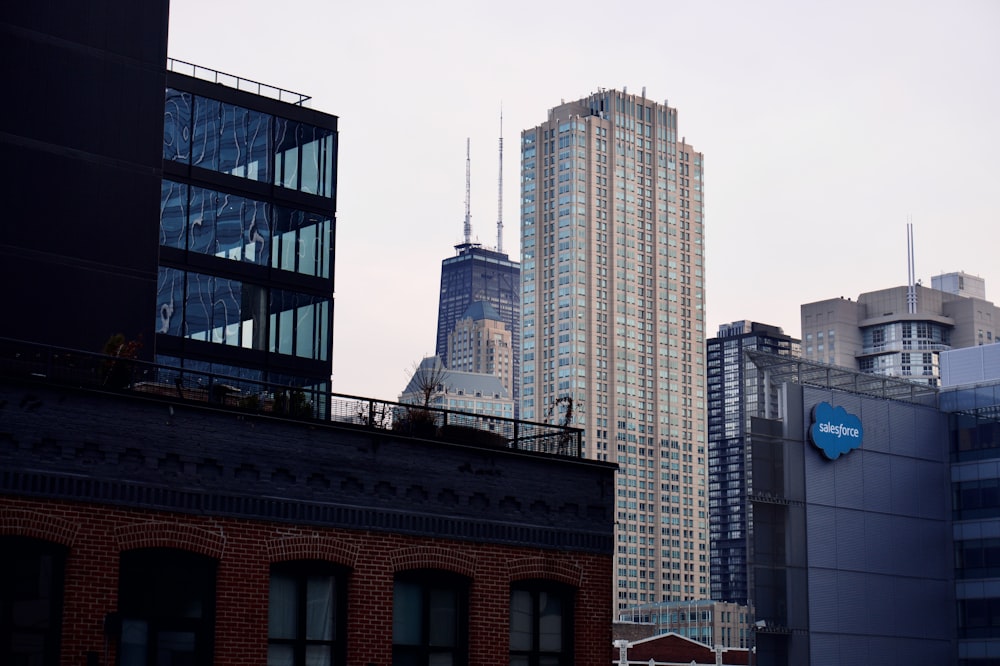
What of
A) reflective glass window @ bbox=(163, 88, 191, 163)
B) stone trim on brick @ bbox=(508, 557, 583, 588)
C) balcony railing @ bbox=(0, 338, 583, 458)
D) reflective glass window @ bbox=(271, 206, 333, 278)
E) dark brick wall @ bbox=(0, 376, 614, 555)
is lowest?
stone trim on brick @ bbox=(508, 557, 583, 588)

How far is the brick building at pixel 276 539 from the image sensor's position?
66.7ft

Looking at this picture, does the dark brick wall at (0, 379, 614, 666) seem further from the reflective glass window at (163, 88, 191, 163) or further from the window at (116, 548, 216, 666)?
the reflective glass window at (163, 88, 191, 163)

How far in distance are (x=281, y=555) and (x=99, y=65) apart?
1232cm

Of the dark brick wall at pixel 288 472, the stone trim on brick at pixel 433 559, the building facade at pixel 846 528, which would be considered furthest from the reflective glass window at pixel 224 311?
the building facade at pixel 846 528

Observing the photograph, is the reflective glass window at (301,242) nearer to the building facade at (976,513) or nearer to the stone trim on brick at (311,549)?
the stone trim on brick at (311,549)

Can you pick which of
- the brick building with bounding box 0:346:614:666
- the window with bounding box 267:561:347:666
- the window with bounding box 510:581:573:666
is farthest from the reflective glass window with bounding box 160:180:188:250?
the window with bounding box 267:561:347:666

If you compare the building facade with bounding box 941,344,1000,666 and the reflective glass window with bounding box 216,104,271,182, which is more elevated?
the reflective glass window with bounding box 216,104,271,182

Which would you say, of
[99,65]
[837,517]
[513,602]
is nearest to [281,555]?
[513,602]

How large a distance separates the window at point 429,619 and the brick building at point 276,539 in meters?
0.04

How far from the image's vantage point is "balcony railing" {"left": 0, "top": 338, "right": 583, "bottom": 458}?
72.7 feet

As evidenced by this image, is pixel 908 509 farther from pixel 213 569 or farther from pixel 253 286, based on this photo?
pixel 213 569

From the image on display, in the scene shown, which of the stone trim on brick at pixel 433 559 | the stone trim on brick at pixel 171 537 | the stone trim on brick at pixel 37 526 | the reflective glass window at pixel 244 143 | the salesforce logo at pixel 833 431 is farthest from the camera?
the salesforce logo at pixel 833 431

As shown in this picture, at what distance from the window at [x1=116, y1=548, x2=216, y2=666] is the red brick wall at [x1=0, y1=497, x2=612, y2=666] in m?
0.26

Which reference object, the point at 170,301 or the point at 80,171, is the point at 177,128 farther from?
the point at 80,171
